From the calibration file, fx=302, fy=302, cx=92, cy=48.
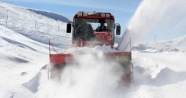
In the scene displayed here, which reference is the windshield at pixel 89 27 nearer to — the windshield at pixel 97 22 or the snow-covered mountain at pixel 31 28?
the windshield at pixel 97 22

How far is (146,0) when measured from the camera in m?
13.1

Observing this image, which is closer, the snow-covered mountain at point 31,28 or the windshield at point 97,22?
the windshield at point 97,22

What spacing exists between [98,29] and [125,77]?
2840 mm

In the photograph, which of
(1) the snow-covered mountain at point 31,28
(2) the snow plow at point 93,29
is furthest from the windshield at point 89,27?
(1) the snow-covered mountain at point 31,28

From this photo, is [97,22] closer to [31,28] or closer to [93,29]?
[93,29]

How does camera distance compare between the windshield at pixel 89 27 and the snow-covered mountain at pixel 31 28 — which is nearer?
the windshield at pixel 89 27

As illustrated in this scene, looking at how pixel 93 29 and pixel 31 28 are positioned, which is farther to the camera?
pixel 31 28

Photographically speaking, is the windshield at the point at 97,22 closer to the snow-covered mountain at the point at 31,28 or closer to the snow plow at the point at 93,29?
the snow plow at the point at 93,29

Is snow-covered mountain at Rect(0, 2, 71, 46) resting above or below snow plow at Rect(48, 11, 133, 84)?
above

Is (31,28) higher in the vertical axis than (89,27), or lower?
higher

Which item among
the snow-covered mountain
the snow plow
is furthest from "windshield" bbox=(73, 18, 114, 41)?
the snow-covered mountain

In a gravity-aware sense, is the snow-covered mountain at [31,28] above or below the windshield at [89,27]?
above

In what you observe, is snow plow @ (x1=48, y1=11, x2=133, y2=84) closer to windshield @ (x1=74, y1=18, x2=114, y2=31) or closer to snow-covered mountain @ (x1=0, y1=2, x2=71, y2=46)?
windshield @ (x1=74, y1=18, x2=114, y2=31)

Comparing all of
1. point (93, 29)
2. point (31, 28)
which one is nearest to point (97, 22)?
point (93, 29)
